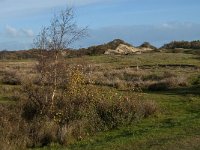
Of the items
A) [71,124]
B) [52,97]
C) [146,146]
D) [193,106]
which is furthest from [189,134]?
[193,106]

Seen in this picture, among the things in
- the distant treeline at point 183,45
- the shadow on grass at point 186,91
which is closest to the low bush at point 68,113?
the shadow on grass at point 186,91

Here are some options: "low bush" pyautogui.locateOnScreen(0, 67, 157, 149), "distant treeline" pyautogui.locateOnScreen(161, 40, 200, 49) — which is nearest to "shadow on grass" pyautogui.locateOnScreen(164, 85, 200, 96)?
"low bush" pyautogui.locateOnScreen(0, 67, 157, 149)

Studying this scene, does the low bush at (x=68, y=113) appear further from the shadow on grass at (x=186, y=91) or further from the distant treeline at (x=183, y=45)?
the distant treeline at (x=183, y=45)

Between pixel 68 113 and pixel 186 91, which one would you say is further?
pixel 186 91

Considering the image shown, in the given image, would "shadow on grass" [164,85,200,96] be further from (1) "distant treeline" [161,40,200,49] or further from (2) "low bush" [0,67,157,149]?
(1) "distant treeline" [161,40,200,49]

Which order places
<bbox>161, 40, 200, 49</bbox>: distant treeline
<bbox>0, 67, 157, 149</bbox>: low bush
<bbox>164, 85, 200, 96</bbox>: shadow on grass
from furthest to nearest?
<bbox>161, 40, 200, 49</bbox>: distant treeline < <bbox>164, 85, 200, 96</bbox>: shadow on grass < <bbox>0, 67, 157, 149</bbox>: low bush

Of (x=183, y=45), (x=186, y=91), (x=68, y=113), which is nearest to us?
(x=68, y=113)

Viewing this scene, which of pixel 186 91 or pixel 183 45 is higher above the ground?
pixel 183 45

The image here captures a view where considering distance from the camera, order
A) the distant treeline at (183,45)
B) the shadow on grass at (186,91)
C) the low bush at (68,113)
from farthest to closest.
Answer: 1. the distant treeline at (183,45)
2. the shadow on grass at (186,91)
3. the low bush at (68,113)

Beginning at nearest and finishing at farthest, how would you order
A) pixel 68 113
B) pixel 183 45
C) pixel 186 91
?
pixel 68 113 → pixel 186 91 → pixel 183 45

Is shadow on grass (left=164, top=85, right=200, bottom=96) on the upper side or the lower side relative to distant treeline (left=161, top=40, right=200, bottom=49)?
lower

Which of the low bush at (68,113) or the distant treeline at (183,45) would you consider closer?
the low bush at (68,113)

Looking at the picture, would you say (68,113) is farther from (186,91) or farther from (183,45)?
(183,45)

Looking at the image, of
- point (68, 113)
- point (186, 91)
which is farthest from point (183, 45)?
point (68, 113)
